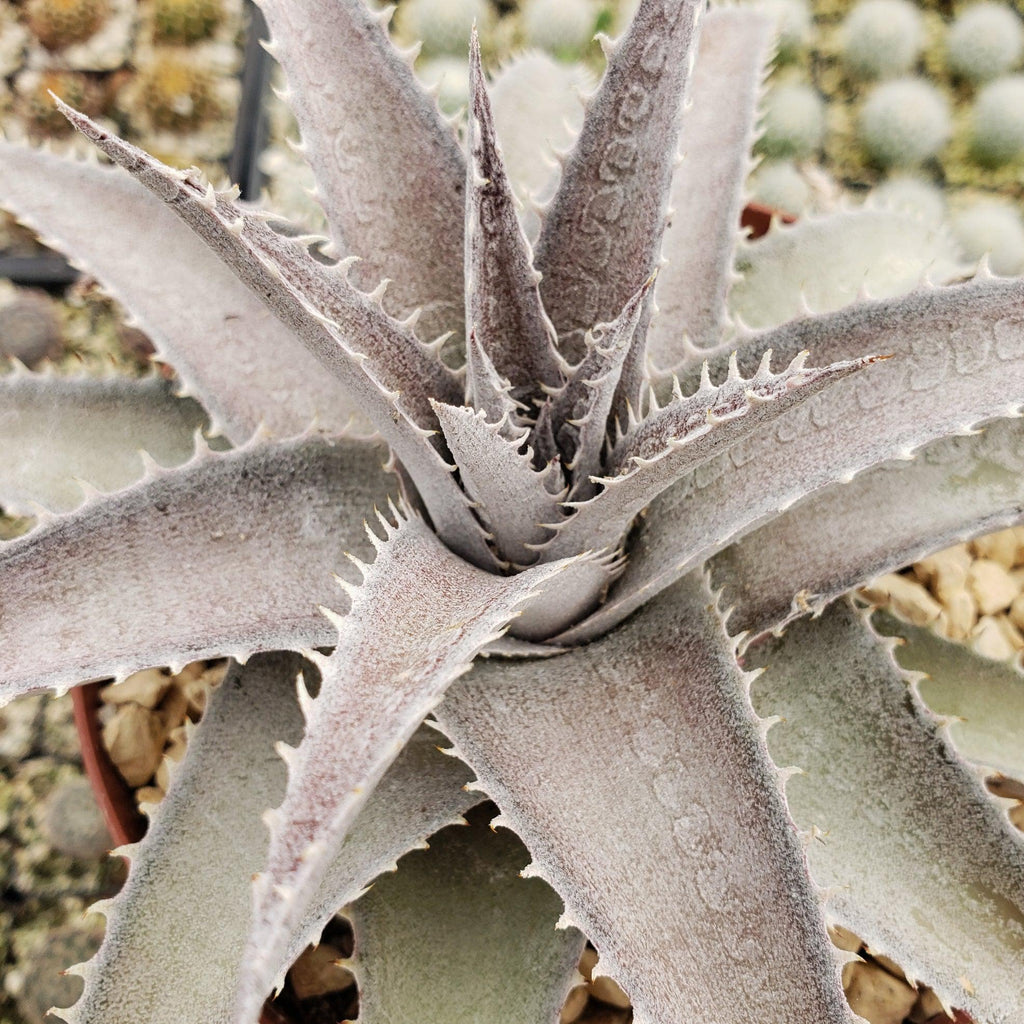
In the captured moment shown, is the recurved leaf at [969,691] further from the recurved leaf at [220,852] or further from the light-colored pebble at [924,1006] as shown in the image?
the recurved leaf at [220,852]

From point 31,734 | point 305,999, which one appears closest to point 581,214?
point 305,999

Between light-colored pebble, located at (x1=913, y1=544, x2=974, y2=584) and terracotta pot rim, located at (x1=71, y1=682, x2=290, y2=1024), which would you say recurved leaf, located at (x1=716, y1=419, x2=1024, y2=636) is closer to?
light-colored pebble, located at (x1=913, y1=544, x2=974, y2=584)

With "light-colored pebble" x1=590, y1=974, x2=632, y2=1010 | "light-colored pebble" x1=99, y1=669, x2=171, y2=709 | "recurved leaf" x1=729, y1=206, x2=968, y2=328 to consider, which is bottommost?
"light-colored pebble" x1=590, y1=974, x2=632, y2=1010

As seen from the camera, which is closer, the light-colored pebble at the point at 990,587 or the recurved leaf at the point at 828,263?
the recurved leaf at the point at 828,263

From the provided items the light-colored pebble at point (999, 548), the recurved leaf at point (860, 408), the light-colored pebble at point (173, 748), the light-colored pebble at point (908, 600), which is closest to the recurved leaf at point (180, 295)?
the recurved leaf at point (860, 408)

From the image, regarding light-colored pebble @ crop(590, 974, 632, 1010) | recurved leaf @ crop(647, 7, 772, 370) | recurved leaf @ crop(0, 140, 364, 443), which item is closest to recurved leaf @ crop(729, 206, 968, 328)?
recurved leaf @ crop(647, 7, 772, 370)

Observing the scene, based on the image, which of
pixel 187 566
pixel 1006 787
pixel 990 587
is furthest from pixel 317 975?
pixel 990 587
